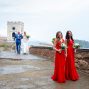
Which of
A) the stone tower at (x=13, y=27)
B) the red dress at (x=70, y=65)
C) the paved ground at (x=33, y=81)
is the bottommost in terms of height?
the paved ground at (x=33, y=81)

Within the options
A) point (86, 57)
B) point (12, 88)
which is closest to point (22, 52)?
point (86, 57)

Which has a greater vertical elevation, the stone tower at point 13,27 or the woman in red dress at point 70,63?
the stone tower at point 13,27

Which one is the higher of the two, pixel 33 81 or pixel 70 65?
pixel 70 65

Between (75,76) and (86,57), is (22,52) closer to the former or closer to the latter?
(86,57)

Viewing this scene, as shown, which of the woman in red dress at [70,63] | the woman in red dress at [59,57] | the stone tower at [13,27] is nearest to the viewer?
the woman in red dress at [59,57]

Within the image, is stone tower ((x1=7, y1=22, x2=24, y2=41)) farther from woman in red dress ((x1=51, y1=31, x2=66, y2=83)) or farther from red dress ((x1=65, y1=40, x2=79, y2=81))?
woman in red dress ((x1=51, y1=31, x2=66, y2=83))

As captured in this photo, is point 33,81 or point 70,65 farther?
point 70,65

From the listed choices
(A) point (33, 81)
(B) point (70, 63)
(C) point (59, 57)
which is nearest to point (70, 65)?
(B) point (70, 63)

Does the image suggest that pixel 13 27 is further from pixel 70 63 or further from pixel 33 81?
pixel 33 81

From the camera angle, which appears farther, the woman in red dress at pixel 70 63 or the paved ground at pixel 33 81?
the woman in red dress at pixel 70 63

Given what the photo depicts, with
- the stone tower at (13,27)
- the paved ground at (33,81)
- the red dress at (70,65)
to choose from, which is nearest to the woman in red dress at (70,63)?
the red dress at (70,65)

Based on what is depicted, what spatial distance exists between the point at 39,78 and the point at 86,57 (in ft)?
9.61

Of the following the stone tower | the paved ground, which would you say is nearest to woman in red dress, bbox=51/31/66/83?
the paved ground

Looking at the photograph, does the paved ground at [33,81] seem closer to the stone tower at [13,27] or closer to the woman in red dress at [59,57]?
the woman in red dress at [59,57]
